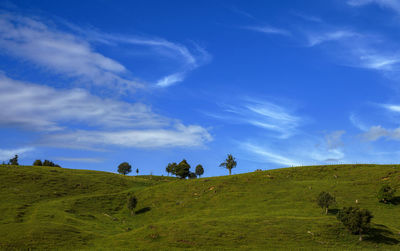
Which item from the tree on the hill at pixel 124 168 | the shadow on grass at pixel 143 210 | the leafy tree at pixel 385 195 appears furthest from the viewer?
the tree on the hill at pixel 124 168

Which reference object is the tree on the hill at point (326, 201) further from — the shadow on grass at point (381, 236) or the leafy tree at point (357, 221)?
the leafy tree at point (357, 221)

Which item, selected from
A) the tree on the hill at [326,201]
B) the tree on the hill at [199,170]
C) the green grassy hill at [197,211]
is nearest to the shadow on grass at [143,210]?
the green grassy hill at [197,211]

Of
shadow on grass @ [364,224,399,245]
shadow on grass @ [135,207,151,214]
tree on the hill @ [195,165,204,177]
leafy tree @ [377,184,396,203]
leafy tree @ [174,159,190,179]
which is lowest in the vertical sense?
shadow on grass @ [364,224,399,245]

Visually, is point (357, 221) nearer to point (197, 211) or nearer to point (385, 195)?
point (385, 195)

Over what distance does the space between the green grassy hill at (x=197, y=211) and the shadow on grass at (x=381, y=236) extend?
144 mm

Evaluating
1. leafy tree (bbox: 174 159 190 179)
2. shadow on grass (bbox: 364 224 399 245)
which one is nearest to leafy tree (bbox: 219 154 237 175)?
leafy tree (bbox: 174 159 190 179)

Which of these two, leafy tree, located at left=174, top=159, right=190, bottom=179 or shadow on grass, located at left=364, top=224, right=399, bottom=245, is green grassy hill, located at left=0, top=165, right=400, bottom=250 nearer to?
shadow on grass, located at left=364, top=224, right=399, bottom=245

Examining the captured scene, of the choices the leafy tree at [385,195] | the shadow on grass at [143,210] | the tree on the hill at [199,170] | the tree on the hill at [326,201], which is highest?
the tree on the hill at [199,170]

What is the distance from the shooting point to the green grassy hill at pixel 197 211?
5328 cm

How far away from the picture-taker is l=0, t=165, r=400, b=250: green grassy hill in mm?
53281

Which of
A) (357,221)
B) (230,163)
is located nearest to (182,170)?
(230,163)

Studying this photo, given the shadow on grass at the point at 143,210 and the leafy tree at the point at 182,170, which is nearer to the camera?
the shadow on grass at the point at 143,210

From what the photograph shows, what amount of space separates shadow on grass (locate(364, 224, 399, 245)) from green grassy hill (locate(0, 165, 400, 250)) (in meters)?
0.14

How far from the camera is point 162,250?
4950cm
